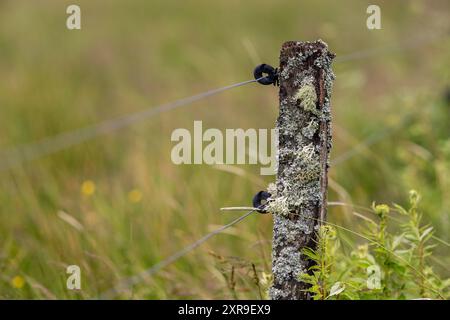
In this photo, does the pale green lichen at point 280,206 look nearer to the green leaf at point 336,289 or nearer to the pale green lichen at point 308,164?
the pale green lichen at point 308,164

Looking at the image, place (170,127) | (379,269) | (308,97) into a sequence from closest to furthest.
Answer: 1. (308,97)
2. (379,269)
3. (170,127)

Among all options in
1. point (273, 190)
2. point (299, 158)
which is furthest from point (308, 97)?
point (273, 190)

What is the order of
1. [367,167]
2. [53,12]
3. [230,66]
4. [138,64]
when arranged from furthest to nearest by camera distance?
[53,12] < [138,64] < [230,66] < [367,167]

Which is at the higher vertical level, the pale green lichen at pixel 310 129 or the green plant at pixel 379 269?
the pale green lichen at pixel 310 129

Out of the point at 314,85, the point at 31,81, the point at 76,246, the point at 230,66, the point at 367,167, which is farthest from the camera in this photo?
the point at 230,66

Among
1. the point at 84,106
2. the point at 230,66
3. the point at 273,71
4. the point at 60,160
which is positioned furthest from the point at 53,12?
the point at 273,71

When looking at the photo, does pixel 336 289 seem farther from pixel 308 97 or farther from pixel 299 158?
pixel 308 97

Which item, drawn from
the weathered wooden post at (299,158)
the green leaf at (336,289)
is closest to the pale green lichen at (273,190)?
the weathered wooden post at (299,158)
